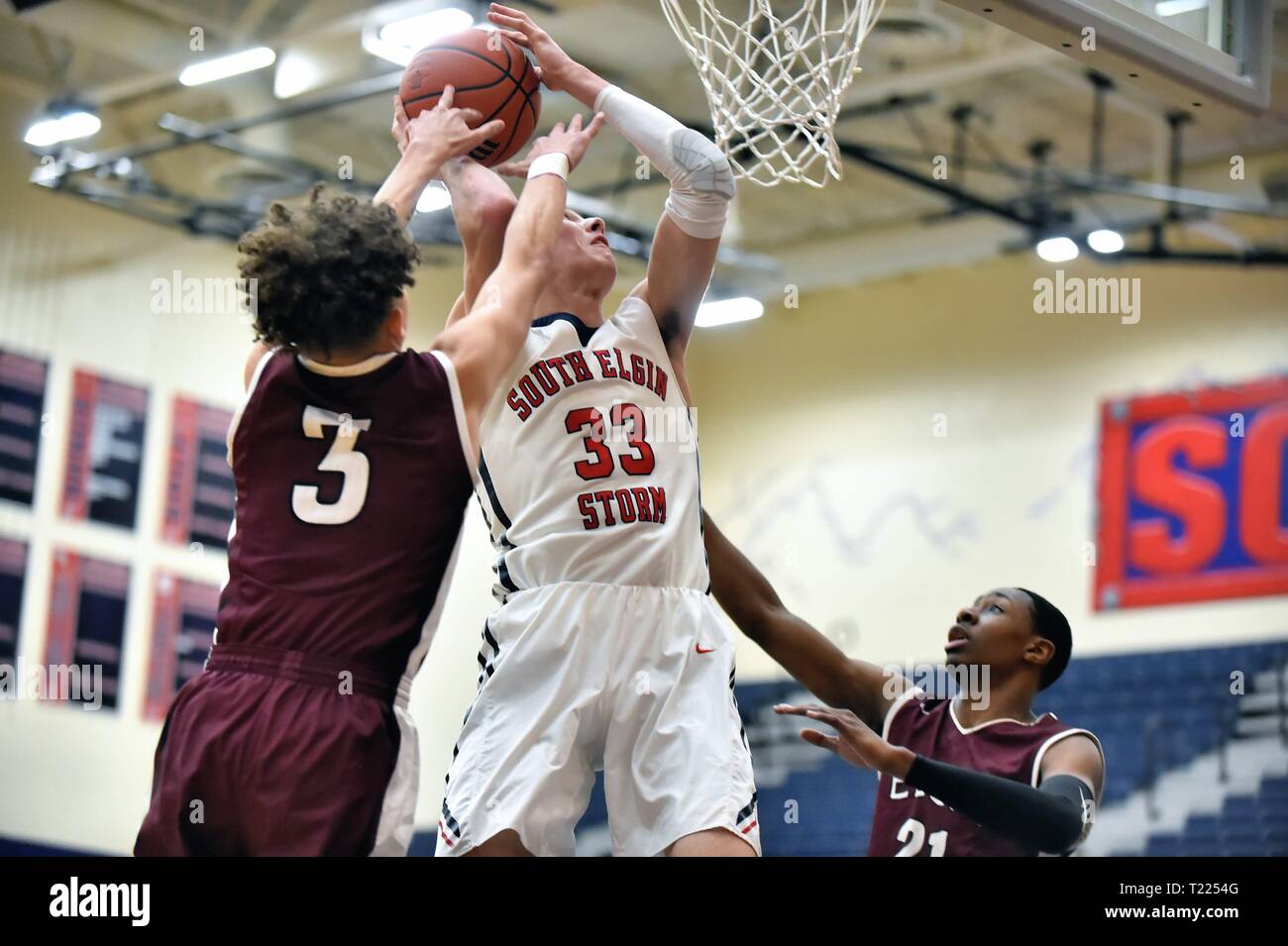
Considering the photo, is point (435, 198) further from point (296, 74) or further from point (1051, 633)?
point (1051, 633)

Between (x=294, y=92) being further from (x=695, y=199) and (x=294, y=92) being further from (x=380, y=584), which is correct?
(x=380, y=584)

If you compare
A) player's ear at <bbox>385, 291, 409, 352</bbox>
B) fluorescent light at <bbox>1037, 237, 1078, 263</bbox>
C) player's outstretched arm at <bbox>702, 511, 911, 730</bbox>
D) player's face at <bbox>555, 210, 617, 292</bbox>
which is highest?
fluorescent light at <bbox>1037, 237, 1078, 263</bbox>

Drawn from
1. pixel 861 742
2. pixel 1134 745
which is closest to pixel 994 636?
pixel 861 742

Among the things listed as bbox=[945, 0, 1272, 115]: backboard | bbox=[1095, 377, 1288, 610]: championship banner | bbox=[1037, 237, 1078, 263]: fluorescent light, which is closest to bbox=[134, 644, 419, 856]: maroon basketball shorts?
bbox=[945, 0, 1272, 115]: backboard

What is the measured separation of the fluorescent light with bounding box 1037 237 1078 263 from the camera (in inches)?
458

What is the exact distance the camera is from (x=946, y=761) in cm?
473

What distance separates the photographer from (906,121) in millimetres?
12180

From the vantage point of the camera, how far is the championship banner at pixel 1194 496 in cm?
1165

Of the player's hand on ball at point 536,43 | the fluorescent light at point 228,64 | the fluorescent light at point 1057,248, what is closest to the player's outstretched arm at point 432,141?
the player's hand on ball at point 536,43

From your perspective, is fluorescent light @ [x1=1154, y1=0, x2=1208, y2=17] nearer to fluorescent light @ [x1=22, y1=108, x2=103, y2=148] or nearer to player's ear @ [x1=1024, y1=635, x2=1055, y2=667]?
player's ear @ [x1=1024, y1=635, x2=1055, y2=667]

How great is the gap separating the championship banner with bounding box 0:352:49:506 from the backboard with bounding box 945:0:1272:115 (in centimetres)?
786

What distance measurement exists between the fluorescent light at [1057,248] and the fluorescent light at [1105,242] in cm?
27
